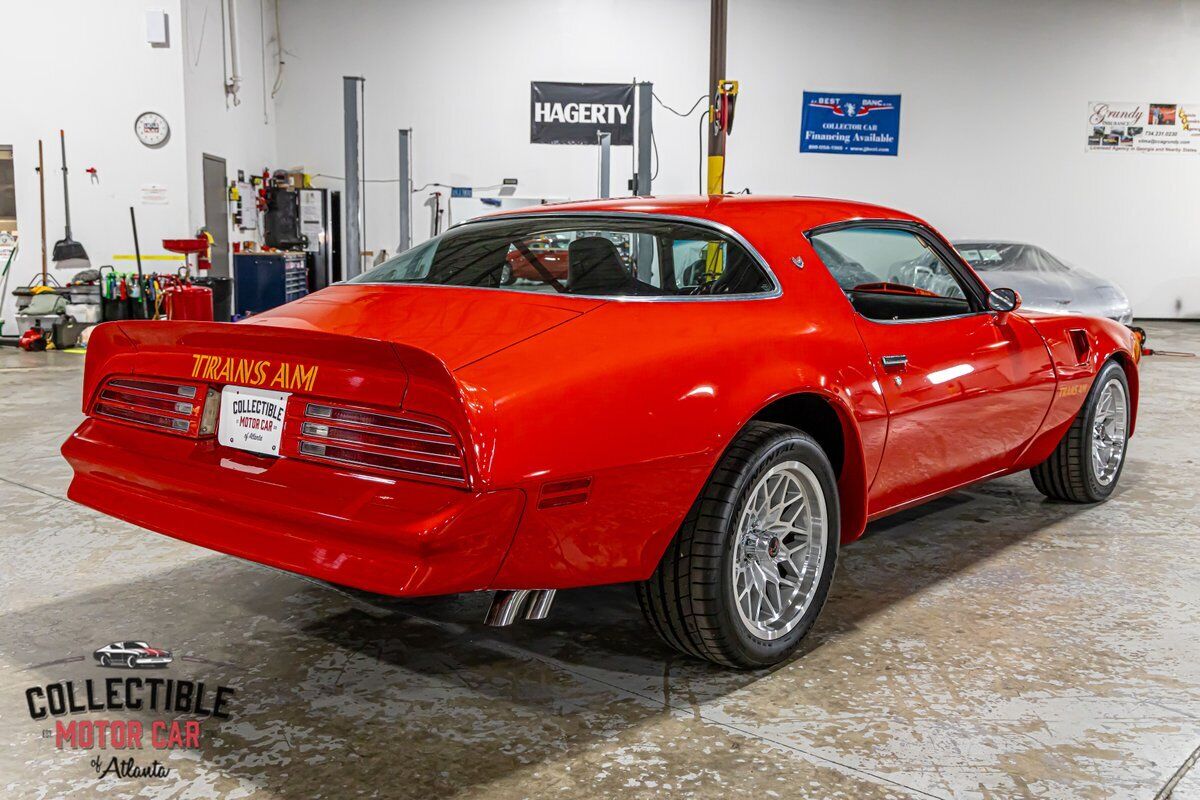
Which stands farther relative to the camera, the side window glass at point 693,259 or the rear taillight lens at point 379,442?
the side window glass at point 693,259

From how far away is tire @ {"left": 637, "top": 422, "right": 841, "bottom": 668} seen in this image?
230 cm

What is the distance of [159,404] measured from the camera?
2.38 m

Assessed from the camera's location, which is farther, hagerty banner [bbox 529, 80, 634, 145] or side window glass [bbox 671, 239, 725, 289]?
hagerty banner [bbox 529, 80, 634, 145]

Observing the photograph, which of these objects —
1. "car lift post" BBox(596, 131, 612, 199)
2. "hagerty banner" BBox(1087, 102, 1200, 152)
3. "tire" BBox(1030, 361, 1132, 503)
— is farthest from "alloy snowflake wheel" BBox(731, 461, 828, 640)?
"hagerty banner" BBox(1087, 102, 1200, 152)

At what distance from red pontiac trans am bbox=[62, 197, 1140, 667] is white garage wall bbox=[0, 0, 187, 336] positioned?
8.47 m

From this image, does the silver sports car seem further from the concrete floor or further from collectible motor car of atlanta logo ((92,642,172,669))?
collectible motor car of atlanta logo ((92,642,172,669))

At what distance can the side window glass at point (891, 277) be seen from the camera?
10.5 feet

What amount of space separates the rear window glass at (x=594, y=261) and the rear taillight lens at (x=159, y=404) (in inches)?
30.0

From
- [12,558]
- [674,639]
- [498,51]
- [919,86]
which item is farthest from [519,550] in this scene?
[919,86]

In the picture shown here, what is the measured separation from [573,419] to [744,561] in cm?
69

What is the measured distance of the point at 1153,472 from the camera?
191 inches

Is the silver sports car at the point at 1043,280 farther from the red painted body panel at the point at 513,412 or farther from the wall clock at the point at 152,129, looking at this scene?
the wall clock at the point at 152,129

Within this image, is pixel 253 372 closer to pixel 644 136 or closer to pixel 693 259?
pixel 693 259

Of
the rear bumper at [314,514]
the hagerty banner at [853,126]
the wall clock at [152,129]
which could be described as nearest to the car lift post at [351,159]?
the wall clock at [152,129]
